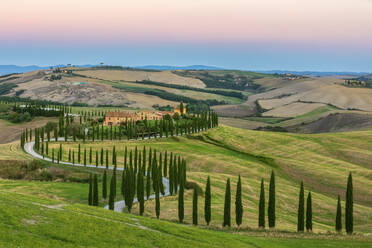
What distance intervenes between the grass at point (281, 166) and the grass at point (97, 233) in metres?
14.4

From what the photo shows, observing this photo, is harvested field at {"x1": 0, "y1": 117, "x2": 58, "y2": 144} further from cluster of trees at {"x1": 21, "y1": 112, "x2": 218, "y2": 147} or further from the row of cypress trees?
cluster of trees at {"x1": 21, "y1": 112, "x2": 218, "y2": 147}

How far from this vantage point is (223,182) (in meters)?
96.8

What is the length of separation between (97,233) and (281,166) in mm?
89553

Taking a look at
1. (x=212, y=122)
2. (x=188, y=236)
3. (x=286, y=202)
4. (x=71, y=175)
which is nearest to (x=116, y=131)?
(x=212, y=122)

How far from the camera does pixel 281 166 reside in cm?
12369

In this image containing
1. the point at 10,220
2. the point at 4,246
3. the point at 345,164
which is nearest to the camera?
the point at 4,246

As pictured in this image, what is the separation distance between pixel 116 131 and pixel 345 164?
245 ft

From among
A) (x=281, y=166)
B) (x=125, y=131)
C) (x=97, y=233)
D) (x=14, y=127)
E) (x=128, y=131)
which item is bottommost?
→ (x=281, y=166)

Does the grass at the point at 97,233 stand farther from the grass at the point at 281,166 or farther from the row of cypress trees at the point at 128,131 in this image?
the row of cypress trees at the point at 128,131

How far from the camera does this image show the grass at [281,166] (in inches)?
3100

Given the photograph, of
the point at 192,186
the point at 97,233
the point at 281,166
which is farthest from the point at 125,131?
the point at 97,233

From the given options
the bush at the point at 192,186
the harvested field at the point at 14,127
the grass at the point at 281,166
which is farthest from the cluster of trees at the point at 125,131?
the bush at the point at 192,186

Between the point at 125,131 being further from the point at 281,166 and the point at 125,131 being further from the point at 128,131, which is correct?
the point at 281,166

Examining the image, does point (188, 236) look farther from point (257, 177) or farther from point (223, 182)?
point (257, 177)
